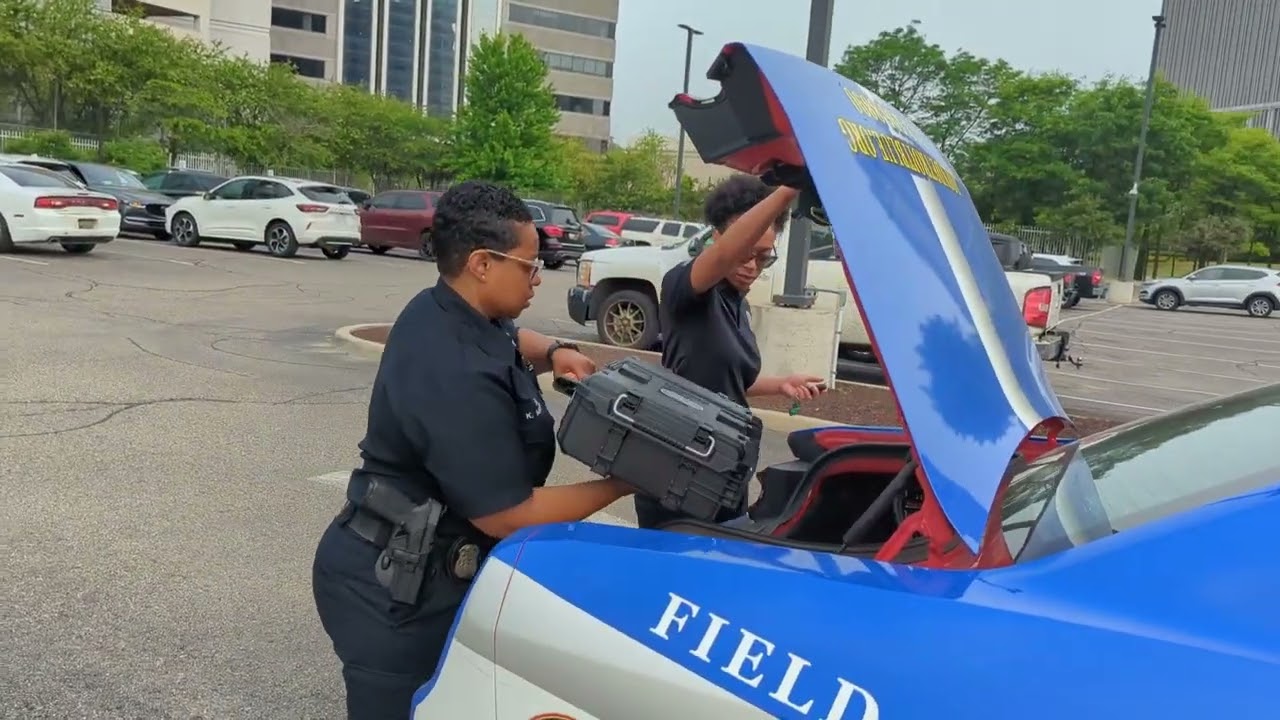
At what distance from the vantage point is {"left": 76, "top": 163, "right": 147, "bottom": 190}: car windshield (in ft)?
71.7

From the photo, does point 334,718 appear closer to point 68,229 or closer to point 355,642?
point 355,642

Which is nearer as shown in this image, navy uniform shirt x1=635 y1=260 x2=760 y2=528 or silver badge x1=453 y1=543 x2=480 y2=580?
silver badge x1=453 y1=543 x2=480 y2=580

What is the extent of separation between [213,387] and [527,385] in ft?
21.9

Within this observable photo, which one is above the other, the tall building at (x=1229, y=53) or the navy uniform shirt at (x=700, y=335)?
the tall building at (x=1229, y=53)

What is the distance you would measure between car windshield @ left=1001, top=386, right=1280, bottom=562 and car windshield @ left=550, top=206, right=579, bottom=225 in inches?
972

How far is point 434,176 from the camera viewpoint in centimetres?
5047

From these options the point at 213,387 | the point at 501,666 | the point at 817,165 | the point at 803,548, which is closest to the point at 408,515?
the point at 501,666

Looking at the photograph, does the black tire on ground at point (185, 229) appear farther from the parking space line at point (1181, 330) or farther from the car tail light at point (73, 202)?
the parking space line at point (1181, 330)

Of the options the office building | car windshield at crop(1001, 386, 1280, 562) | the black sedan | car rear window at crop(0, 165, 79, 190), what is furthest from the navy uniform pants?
the office building

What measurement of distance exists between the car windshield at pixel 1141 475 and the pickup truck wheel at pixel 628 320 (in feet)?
31.5

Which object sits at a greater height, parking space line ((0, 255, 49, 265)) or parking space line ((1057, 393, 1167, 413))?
parking space line ((0, 255, 49, 265))

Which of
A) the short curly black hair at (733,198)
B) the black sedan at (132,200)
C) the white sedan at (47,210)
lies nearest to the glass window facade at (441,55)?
the black sedan at (132,200)

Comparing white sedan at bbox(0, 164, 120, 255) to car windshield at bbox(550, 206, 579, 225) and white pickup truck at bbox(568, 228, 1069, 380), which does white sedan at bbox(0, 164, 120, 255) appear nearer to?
white pickup truck at bbox(568, 228, 1069, 380)

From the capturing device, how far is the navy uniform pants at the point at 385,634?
80.0 inches
